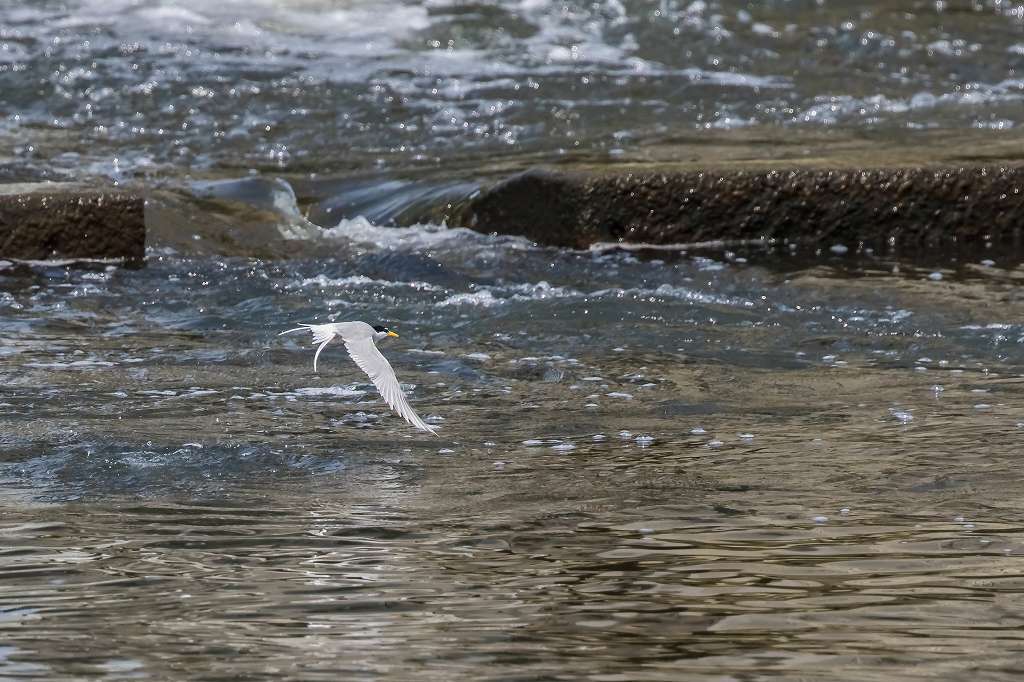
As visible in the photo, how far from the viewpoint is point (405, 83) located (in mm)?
11250

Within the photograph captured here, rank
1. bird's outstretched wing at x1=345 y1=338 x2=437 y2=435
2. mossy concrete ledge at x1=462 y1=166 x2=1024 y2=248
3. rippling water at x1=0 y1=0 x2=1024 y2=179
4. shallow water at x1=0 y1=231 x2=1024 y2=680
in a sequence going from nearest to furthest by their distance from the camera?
shallow water at x1=0 y1=231 x2=1024 y2=680 < bird's outstretched wing at x1=345 y1=338 x2=437 y2=435 < mossy concrete ledge at x1=462 y1=166 x2=1024 y2=248 < rippling water at x1=0 y1=0 x2=1024 y2=179

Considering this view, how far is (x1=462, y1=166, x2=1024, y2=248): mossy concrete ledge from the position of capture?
7273mm

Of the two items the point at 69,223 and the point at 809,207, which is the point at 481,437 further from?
the point at 809,207

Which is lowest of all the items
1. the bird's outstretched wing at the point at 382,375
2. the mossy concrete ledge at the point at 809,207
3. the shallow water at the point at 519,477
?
the shallow water at the point at 519,477

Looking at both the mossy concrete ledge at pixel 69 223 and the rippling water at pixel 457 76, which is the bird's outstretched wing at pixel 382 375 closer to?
the mossy concrete ledge at pixel 69 223

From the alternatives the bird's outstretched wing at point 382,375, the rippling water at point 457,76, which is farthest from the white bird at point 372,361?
the rippling water at point 457,76

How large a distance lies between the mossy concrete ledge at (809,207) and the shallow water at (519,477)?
1.99 feet

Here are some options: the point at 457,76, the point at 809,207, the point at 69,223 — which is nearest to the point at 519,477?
the point at 69,223

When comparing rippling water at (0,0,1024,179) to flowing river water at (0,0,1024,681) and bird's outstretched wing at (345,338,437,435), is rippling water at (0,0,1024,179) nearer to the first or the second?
flowing river water at (0,0,1024,681)

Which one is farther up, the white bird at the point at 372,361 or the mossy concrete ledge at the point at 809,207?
the mossy concrete ledge at the point at 809,207

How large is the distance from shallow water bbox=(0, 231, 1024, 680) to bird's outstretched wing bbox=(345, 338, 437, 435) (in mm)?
180

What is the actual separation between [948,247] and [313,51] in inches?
246

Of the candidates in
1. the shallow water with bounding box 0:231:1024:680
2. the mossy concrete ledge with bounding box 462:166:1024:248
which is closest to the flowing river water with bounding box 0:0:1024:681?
the shallow water with bounding box 0:231:1024:680

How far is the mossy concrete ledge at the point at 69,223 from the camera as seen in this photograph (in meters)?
6.77
